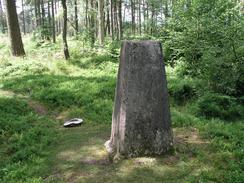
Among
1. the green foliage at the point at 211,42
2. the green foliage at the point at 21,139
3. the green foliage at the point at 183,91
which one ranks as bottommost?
the green foliage at the point at 21,139

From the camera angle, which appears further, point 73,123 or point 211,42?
point 211,42

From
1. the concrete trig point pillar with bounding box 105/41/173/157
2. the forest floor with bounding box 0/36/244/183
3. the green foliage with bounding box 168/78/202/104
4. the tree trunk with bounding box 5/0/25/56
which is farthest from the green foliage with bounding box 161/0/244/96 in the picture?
the tree trunk with bounding box 5/0/25/56

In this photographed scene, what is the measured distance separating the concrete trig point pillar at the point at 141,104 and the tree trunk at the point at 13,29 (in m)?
10.1

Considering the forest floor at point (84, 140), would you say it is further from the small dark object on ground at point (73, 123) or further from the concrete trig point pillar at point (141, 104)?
the concrete trig point pillar at point (141, 104)

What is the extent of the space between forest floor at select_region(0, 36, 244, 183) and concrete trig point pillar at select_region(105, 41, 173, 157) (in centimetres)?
29

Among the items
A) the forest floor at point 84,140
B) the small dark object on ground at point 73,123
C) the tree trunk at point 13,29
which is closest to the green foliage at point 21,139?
the forest floor at point 84,140

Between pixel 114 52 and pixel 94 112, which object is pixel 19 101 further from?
pixel 114 52

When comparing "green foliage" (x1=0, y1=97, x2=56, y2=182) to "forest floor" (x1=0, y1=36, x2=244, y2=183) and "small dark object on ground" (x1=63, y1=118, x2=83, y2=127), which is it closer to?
"forest floor" (x1=0, y1=36, x2=244, y2=183)

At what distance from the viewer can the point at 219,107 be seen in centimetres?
864

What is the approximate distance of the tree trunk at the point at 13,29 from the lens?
1453cm

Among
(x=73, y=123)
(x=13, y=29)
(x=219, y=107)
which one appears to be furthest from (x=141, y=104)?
(x=13, y=29)

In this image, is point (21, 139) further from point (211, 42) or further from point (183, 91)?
point (211, 42)

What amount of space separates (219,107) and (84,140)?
3.77 meters

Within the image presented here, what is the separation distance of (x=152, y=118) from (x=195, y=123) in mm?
2084
